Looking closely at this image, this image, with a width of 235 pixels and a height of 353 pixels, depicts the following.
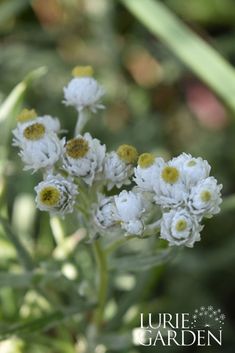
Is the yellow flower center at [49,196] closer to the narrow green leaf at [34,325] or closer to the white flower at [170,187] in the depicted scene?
the white flower at [170,187]

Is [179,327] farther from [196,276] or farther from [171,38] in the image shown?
[171,38]

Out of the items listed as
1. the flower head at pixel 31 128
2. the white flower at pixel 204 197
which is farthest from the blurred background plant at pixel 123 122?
the white flower at pixel 204 197

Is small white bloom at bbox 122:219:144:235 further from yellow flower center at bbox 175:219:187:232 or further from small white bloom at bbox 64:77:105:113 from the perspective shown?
small white bloom at bbox 64:77:105:113

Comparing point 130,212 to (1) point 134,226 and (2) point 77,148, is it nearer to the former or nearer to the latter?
(1) point 134,226

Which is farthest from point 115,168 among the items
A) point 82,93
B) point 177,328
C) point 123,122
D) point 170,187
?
point 123,122

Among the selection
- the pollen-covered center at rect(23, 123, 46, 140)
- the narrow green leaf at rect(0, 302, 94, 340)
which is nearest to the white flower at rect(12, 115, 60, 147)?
the pollen-covered center at rect(23, 123, 46, 140)
